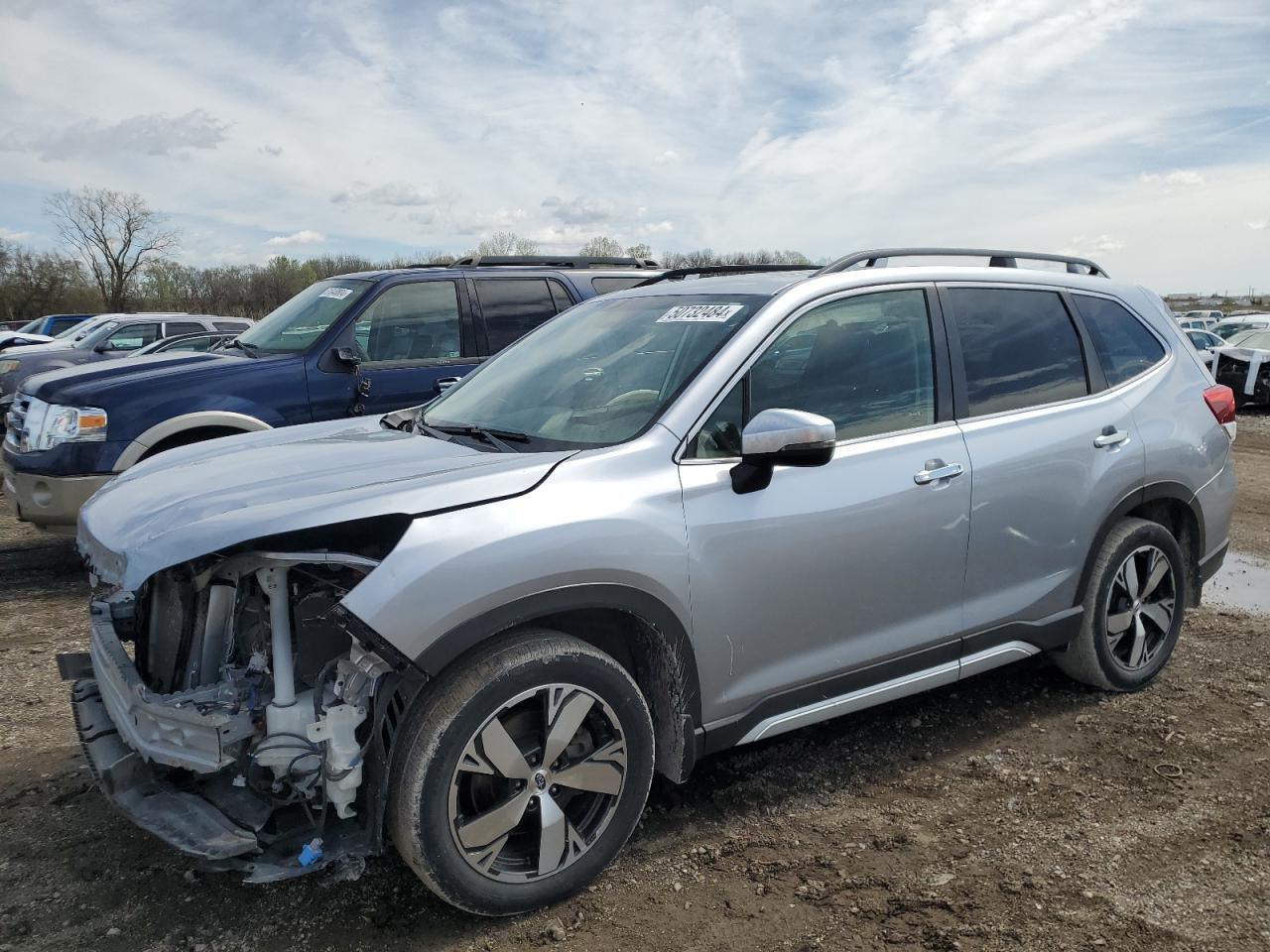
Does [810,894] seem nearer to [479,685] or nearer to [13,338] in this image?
[479,685]

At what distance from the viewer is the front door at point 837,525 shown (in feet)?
9.57

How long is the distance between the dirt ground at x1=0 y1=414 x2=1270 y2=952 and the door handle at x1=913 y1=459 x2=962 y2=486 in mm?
1148

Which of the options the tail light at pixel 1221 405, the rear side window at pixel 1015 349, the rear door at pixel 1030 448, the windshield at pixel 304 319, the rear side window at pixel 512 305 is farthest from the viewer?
the rear side window at pixel 512 305

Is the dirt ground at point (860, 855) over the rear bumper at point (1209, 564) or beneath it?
beneath

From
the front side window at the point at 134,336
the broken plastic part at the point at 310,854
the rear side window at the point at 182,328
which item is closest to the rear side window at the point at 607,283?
the broken plastic part at the point at 310,854

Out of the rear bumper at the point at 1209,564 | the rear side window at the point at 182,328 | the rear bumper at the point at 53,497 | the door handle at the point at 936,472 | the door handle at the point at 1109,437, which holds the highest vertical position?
the rear side window at the point at 182,328

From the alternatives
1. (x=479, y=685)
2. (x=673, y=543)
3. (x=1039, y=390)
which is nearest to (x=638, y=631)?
(x=673, y=543)

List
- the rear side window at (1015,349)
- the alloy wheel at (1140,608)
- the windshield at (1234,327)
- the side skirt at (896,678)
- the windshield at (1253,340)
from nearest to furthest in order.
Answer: the side skirt at (896,678), the rear side window at (1015,349), the alloy wheel at (1140,608), the windshield at (1253,340), the windshield at (1234,327)

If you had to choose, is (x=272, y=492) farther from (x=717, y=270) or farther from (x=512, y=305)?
(x=512, y=305)

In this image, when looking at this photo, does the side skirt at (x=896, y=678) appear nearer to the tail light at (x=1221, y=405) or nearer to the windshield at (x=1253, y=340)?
the tail light at (x=1221, y=405)

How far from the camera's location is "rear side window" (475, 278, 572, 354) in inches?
280

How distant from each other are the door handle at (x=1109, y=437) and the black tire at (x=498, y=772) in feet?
7.50

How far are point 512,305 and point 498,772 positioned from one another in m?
5.16

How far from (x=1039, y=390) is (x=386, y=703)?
9.21 feet
